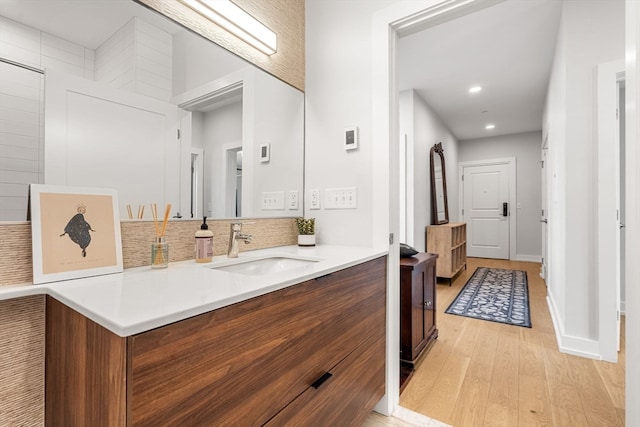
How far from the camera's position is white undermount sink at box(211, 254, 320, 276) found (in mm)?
1259

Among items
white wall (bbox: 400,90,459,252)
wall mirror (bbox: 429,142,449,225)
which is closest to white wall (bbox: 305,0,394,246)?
white wall (bbox: 400,90,459,252)

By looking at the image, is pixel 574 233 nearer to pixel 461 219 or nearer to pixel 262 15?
pixel 262 15

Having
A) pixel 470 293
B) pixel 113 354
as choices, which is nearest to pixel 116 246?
pixel 113 354

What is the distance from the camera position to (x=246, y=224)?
149cm

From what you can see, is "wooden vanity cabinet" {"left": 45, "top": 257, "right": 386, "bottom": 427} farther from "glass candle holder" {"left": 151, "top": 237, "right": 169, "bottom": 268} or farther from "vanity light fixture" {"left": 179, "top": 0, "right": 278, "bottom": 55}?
"vanity light fixture" {"left": 179, "top": 0, "right": 278, "bottom": 55}

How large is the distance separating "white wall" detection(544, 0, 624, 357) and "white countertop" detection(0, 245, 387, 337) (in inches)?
85.8

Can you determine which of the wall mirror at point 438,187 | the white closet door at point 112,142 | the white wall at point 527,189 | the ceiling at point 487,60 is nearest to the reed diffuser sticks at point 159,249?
the white closet door at point 112,142

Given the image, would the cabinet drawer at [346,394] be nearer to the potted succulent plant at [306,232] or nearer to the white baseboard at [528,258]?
the potted succulent plant at [306,232]

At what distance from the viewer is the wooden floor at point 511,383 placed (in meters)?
1.52

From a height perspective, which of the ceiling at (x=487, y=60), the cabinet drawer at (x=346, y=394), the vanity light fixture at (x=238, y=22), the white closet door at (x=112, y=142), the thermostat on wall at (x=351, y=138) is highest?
the ceiling at (x=487, y=60)

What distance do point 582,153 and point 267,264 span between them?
7.92ft

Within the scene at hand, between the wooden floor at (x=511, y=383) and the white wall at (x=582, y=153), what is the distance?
0.27m

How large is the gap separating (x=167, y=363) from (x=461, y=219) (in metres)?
7.03

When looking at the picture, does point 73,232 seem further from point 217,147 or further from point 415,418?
point 415,418
